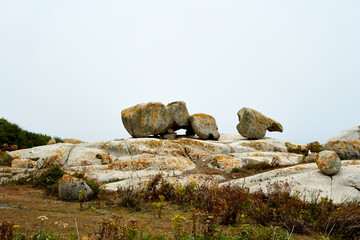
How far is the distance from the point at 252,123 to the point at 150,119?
8774 millimetres

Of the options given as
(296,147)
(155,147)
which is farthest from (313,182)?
(296,147)

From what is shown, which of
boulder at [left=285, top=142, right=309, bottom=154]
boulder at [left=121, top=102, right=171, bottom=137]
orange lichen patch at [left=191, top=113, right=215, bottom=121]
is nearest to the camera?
boulder at [left=285, top=142, right=309, bottom=154]

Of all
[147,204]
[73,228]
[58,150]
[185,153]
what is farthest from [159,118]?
[73,228]

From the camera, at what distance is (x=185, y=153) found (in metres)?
19.0

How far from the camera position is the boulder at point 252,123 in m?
22.6

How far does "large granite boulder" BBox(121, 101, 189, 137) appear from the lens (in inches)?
885

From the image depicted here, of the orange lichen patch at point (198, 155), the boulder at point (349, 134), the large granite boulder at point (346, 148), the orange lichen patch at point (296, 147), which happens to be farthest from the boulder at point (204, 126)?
the boulder at point (349, 134)

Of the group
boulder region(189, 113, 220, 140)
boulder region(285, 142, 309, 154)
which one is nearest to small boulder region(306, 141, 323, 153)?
boulder region(285, 142, 309, 154)

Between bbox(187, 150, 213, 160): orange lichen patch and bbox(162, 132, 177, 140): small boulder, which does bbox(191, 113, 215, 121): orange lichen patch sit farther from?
bbox(187, 150, 213, 160): orange lichen patch

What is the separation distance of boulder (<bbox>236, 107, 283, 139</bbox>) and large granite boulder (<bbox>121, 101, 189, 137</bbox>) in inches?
215

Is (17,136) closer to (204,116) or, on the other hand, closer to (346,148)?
(204,116)

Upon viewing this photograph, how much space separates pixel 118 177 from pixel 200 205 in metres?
6.40

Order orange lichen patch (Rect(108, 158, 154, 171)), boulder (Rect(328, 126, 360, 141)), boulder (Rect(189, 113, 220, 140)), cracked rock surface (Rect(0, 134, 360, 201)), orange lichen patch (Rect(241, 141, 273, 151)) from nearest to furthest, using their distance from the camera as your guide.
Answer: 1. cracked rock surface (Rect(0, 134, 360, 201))
2. orange lichen patch (Rect(108, 158, 154, 171))
3. orange lichen patch (Rect(241, 141, 273, 151))
4. boulder (Rect(328, 126, 360, 141))
5. boulder (Rect(189, 113, 220, 140))

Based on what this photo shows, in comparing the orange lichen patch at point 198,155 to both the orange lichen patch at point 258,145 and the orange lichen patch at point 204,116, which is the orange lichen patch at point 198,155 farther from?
the orange lichen patch at point 204,116
